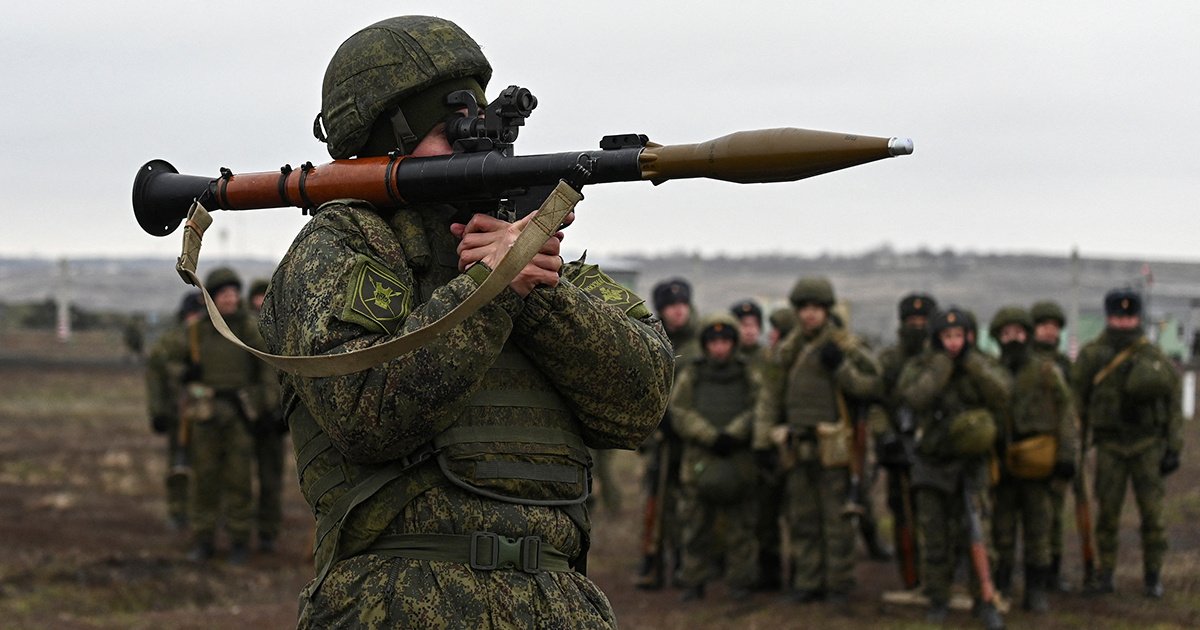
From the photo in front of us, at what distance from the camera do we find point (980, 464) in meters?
10.5

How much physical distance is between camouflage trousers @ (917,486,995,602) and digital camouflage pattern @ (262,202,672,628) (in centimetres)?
712

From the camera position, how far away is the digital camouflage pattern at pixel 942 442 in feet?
33.7

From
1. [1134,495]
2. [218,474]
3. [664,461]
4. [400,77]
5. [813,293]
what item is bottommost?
[218,474]

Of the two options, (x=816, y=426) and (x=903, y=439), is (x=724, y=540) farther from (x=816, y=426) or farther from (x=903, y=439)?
(x=903, y=439)

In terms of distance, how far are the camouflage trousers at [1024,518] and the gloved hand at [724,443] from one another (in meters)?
1.91

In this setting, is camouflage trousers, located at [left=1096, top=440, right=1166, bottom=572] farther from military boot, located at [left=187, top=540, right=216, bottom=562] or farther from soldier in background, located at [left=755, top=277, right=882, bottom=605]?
military boot, located at [left=187, top=540, right=216, bottom=562]

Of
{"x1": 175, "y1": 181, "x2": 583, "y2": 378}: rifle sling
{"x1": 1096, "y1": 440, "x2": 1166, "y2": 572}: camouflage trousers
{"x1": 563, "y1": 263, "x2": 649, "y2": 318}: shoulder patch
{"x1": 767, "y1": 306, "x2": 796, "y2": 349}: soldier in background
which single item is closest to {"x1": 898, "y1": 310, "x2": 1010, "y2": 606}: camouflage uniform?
{"x1": 1096, "y1": 440, "x2": 1166, "y2": 572}: camouflage trousers

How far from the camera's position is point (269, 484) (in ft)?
44.9

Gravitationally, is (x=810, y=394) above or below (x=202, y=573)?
above

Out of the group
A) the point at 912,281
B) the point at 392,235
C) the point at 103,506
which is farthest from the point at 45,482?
the point at 912,281

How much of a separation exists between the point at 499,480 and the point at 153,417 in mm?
11186

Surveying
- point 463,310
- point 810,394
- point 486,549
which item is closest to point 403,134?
point 463,310

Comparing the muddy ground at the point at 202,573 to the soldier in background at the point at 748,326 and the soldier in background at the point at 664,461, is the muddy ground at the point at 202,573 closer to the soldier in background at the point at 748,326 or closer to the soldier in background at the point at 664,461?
the soldier in background at the point at 664,461

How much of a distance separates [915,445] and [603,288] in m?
7.03
